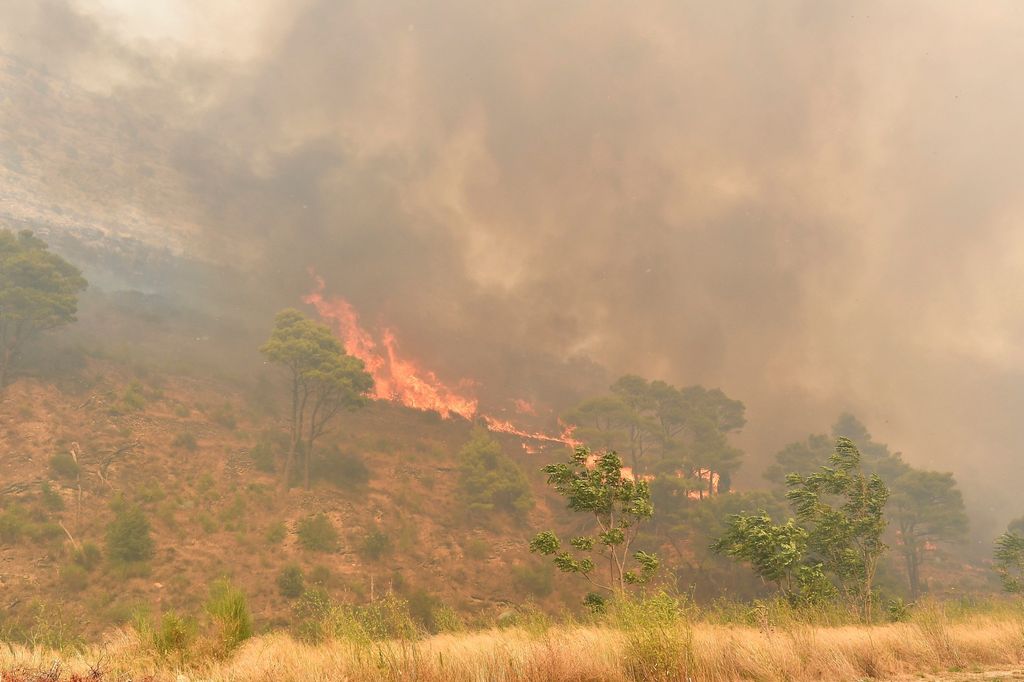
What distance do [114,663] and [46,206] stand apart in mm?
105377

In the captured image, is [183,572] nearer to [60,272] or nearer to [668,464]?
[60,272]

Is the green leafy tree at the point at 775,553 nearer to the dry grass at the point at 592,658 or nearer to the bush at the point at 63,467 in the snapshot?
the dry grass at the point at 592,658

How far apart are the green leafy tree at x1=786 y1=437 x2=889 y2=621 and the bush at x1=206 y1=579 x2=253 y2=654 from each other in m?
20.5

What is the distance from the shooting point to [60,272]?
4716cm

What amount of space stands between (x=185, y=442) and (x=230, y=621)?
44099mm

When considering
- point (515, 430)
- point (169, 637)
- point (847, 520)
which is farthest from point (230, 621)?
point (515, 430)

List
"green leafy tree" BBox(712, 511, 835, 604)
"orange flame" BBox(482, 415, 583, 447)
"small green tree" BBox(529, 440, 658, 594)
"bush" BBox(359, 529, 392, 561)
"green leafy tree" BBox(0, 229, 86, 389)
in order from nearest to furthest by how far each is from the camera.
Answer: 1. "small green tree" BBox(529, 440, 658, 594)
2. "green leafy tree" BBox(712, 511, 835, 604)
3. "bush" BBox(359, 529, 392, 561)
4. "green leafy tree" BBox(0, 229, 86, 389)
5. "orange flame" BBox(482, 415, 583, 447)

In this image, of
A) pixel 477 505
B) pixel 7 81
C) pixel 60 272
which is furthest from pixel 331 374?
pixel 7 81

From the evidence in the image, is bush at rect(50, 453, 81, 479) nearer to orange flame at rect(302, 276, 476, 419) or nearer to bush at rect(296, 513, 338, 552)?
bush at rect(296, 513, 338, 552)

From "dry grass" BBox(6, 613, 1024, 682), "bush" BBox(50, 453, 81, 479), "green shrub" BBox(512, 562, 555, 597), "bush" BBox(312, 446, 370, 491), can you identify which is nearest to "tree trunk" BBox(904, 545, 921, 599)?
"green shrub" BBox(512, 562, 555, 597)

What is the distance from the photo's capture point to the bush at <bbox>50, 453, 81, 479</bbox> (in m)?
36.9

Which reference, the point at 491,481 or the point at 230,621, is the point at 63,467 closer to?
the point at 491,481

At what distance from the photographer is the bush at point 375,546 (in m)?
40.8

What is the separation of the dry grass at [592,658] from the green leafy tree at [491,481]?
134 ft
